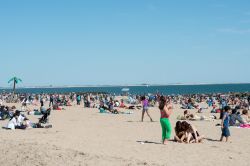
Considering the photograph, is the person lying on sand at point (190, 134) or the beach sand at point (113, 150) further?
the person lying on sand at point (190, 134)

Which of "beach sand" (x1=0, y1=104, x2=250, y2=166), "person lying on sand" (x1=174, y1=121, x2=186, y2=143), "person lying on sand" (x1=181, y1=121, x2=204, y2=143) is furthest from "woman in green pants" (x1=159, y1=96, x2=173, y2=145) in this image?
"person lying on sand" (x1=181, y1=121, x2=204, y2=143)

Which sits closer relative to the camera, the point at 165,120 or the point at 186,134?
the point at 165,120

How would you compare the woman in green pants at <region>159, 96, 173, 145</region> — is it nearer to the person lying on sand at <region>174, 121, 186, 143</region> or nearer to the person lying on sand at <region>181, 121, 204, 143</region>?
the person lying on sand at <region>174, 121, 186, 143</region>

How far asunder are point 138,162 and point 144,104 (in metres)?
11.5

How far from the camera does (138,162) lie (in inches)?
394

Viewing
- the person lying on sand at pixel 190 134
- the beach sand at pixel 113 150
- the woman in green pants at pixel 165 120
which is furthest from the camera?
the person lying on sand at pixel 190 134

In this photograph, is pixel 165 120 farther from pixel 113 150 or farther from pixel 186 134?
pixel 113 150

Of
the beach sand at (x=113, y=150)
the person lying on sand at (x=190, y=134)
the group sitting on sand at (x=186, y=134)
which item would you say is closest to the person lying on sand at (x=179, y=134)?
the group sitting on sand at (x=186, y=134)

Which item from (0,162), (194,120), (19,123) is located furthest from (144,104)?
(0,162)

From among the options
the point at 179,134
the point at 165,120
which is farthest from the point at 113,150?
the point at 179,134

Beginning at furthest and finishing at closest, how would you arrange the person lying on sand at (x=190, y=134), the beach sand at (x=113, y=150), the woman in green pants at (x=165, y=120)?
the person lying on sand at (x=190, y=134)
the woman in green pants at (x=165, y=120)
the beach sand at (x=113, y=150)

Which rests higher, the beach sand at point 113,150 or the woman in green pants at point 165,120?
the woman in green pants at point 165,120

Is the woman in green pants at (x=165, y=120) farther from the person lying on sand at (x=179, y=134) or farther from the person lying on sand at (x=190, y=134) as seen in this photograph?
the person lying on sand at (x=190, y=134)

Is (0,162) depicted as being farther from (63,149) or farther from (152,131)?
(152,131)
